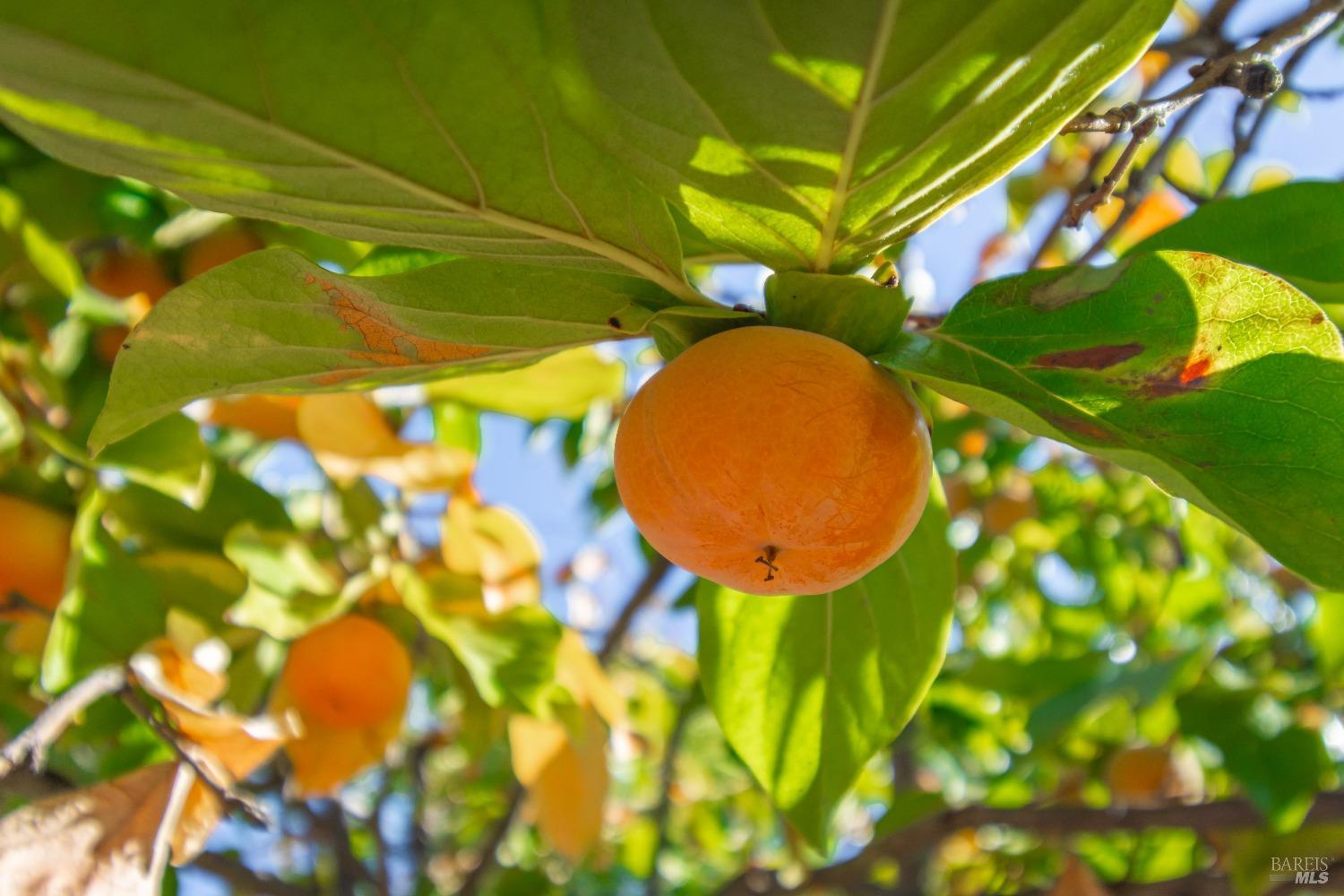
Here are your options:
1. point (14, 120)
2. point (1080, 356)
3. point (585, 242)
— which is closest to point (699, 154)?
point (585, 242)

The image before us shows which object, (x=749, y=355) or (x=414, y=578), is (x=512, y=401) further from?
(x=749, y=355)

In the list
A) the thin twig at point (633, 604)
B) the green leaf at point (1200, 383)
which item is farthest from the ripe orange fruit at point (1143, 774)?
the green leaf at point (1200, 383)

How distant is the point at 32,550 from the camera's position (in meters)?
1.67

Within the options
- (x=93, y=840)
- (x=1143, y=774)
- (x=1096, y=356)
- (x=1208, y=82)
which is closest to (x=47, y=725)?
(x=93, y=840)

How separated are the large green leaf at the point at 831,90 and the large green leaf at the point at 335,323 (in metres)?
0.15

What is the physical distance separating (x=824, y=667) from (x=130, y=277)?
4.75ft

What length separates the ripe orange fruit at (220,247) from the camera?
184cm

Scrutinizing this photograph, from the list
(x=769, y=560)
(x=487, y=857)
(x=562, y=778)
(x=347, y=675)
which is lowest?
(x=487, y=857)

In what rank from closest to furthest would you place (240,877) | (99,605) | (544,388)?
(99,605) → (544,388) → (240,877)

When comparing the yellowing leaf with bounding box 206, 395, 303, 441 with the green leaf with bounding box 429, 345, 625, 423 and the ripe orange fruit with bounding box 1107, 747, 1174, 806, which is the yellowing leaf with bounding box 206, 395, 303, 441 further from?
the ripe orange fruit with bounding box 1107, 747, 1174, 806

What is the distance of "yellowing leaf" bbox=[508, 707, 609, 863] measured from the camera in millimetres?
1827

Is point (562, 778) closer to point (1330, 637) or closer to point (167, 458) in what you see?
point (167, 458)

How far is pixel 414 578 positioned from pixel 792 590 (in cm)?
97

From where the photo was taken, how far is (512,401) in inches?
71.4
